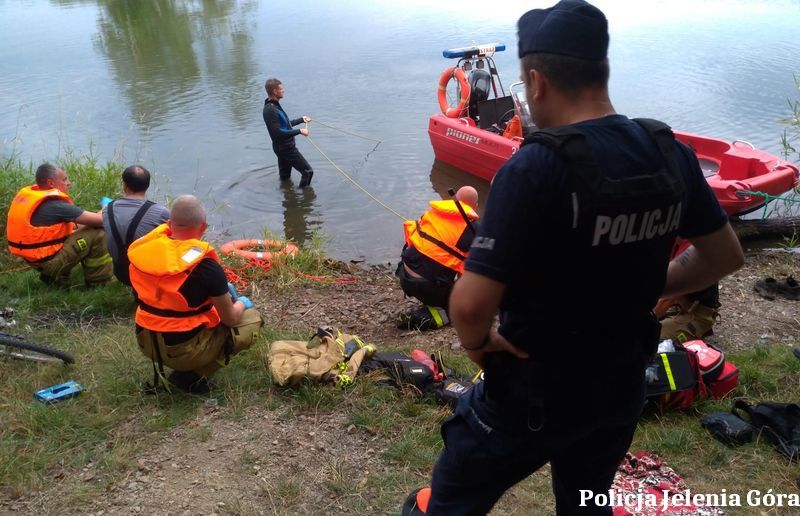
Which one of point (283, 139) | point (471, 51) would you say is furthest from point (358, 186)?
point (471, 51)

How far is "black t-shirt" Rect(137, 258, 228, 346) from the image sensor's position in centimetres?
368

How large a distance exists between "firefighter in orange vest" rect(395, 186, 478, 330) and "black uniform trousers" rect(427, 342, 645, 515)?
3711 millimetres

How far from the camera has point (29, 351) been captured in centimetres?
434

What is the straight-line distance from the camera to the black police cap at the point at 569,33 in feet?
5.24

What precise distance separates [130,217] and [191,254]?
174 cm

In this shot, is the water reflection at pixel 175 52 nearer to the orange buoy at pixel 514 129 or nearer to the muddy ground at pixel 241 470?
the orange buoy at pixel 514 129

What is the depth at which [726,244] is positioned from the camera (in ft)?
6.21

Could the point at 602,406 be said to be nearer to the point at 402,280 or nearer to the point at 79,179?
the point at 402,280

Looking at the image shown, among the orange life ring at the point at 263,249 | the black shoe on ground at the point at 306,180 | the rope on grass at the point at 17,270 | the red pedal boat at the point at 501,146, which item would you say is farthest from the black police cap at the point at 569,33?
the black shoe on ground at the point at 306,180

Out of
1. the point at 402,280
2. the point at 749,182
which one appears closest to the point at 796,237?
the point at 749,182

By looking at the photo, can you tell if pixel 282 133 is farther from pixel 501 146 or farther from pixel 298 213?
pixel 501 146

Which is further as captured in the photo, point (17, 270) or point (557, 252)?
point (17, 270)

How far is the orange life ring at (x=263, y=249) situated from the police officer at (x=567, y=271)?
5.58 m

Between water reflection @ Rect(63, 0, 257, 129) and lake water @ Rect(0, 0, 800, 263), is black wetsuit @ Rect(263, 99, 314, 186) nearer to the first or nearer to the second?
lake water @ Rect(0, 0, 800, 263)
